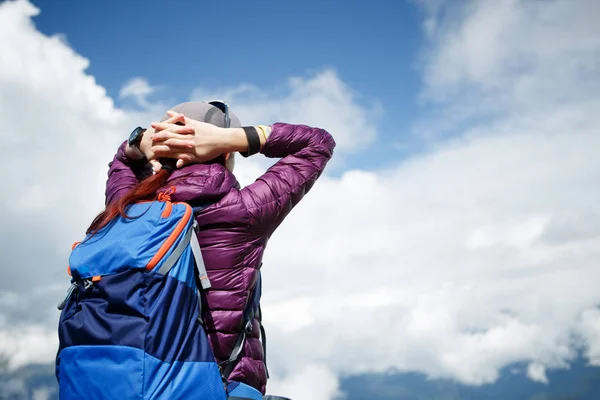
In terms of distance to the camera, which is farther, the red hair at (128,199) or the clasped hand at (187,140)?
the clasped hand at (187,140)

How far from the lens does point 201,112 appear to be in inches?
160

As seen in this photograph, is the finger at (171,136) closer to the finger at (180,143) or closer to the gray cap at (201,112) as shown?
the finger at (180,143)

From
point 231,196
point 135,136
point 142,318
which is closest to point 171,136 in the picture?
point 231,196

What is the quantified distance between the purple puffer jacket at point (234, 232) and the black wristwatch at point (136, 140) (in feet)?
3.48

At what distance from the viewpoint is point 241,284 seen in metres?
3.51

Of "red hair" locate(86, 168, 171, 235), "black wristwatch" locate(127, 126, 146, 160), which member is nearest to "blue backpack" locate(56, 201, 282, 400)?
"red hair" locate(86, 168, 171, 235)

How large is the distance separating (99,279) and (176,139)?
1117mm

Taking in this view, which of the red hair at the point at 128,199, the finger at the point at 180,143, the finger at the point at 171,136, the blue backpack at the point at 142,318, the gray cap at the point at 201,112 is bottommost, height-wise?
the blue backpack at the point at 142,318

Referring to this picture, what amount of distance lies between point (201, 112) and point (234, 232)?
1.12 meters

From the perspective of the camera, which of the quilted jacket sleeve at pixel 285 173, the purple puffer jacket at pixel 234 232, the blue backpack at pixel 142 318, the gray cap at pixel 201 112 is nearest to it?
the blue backpack at pixel 142 318

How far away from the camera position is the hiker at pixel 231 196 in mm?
3441

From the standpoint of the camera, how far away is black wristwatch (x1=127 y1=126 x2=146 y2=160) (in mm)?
4547

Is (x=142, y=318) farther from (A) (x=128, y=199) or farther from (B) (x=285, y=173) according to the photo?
(B) (x=285, y=173)

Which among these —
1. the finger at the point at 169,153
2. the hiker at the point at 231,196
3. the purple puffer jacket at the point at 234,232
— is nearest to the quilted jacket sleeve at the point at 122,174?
the hiker at the point at 231,196
